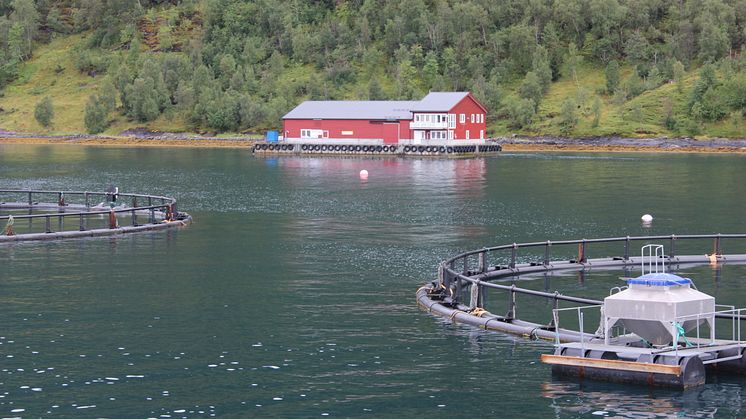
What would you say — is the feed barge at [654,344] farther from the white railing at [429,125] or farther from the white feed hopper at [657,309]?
the white railing at [429,125]

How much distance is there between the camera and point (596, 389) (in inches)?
1474

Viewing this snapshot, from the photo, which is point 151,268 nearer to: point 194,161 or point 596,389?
point 596,389

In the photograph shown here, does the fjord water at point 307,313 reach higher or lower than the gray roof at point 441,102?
lower

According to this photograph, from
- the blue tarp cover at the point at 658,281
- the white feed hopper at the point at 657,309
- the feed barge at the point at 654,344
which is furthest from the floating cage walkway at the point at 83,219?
the blue tarp cover at the point at 658,281

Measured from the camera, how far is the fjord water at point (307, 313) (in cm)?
3631

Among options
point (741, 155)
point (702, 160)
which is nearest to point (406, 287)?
point (702, 160)

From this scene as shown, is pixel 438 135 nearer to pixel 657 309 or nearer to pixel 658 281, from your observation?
pixel 658 281

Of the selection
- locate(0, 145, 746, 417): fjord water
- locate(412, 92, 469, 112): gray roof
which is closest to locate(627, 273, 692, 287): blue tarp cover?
locate(0, 145, 746, 417): fjord water

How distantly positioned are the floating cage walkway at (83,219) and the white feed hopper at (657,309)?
4282 centimetres

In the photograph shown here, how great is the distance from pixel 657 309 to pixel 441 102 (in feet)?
530

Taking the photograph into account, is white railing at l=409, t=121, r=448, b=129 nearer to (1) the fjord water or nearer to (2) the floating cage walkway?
(1) the fjord water

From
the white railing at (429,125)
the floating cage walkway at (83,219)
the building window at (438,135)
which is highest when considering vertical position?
the white railing at (429,125)

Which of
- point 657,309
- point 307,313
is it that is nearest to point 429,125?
point 307,313

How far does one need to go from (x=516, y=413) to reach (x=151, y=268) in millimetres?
31751
